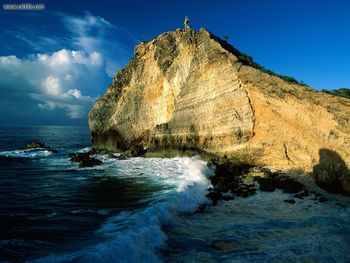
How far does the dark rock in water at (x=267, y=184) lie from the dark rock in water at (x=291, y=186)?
1.34 ft

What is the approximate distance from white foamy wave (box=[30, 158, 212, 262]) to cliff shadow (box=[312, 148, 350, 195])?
6.25 metres

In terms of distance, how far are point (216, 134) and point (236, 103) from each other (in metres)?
3.28

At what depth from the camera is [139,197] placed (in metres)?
17.6

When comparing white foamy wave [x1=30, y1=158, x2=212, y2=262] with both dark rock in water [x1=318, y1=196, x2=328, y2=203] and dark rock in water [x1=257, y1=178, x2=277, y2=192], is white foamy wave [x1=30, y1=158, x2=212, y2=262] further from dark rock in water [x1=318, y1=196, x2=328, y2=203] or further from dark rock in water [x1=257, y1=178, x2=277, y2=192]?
dark rock in water [x1=318, y1=196, x2=328, y2=203]

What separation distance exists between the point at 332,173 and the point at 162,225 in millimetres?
10248

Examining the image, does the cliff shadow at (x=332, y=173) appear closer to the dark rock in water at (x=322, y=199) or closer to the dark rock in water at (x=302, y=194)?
the dark rock in water at (x=302, y=194)

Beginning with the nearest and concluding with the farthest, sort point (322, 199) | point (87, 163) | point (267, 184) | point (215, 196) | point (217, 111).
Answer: point (322, 199)
point (215, 196)
point (267, 184)
point (217, 111)
point (87, 163)

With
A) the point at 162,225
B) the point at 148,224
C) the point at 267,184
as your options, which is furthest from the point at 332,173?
the point at 148,224

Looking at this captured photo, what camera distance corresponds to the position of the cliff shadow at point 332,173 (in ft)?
57.9

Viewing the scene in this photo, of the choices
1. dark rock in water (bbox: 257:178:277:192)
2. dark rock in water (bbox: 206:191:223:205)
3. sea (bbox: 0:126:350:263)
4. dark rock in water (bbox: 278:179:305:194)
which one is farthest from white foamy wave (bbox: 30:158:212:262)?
dark rock in water (bbox: 278:179:305:194)

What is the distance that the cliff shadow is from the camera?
17656 millimetres

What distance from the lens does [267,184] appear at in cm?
1897

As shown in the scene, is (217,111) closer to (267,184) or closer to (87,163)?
(267,184)

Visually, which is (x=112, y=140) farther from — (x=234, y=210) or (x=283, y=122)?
(x=234, y=210)
